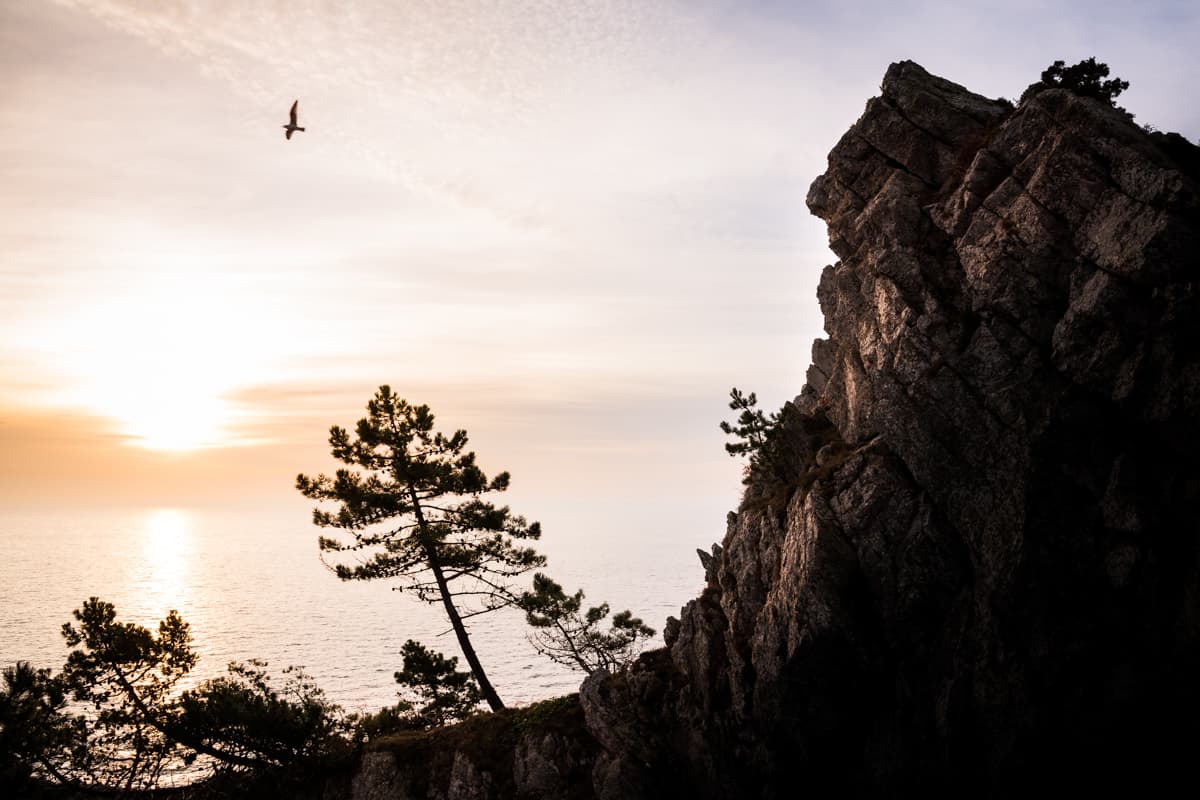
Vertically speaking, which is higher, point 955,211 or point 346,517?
point 955,211

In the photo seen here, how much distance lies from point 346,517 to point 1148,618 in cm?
3141

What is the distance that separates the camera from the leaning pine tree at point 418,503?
34.3 meters

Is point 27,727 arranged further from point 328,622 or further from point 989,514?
point 328,622

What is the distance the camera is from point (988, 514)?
2350 centimetres

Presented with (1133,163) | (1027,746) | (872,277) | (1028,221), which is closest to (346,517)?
(872,277)

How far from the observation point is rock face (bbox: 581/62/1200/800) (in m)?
21.7

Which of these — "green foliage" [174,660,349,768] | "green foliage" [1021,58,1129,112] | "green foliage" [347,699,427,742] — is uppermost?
"green foliage" [1021,58,1129,112]

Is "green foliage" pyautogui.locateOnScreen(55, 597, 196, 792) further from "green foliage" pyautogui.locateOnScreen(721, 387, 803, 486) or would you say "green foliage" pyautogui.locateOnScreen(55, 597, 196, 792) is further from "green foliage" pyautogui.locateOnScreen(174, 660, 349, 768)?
"green foliage" pyautogui.locateOnScreen(721, 387, 803, 486)

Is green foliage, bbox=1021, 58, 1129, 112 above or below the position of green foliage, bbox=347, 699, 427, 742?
above

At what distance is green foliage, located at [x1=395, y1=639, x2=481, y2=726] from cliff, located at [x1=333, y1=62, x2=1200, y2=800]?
31.2 ft

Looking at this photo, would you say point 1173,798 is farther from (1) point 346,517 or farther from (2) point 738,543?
(1) point 346,517

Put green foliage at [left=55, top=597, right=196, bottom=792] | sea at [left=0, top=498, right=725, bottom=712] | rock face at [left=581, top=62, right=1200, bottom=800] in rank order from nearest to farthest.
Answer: rock face at [left=581, top=62, right=1200, bottom=800] < green foliage at [left=55, top=597, right=196, bottom=792] < sea at [left=0, top=498, right=725, bottom=712]

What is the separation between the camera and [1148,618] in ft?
70.9

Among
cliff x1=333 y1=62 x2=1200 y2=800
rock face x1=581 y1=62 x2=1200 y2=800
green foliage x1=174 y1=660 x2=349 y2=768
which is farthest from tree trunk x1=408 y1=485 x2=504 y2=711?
rock face x1=581 y1=62 x2=1200 y2=800
